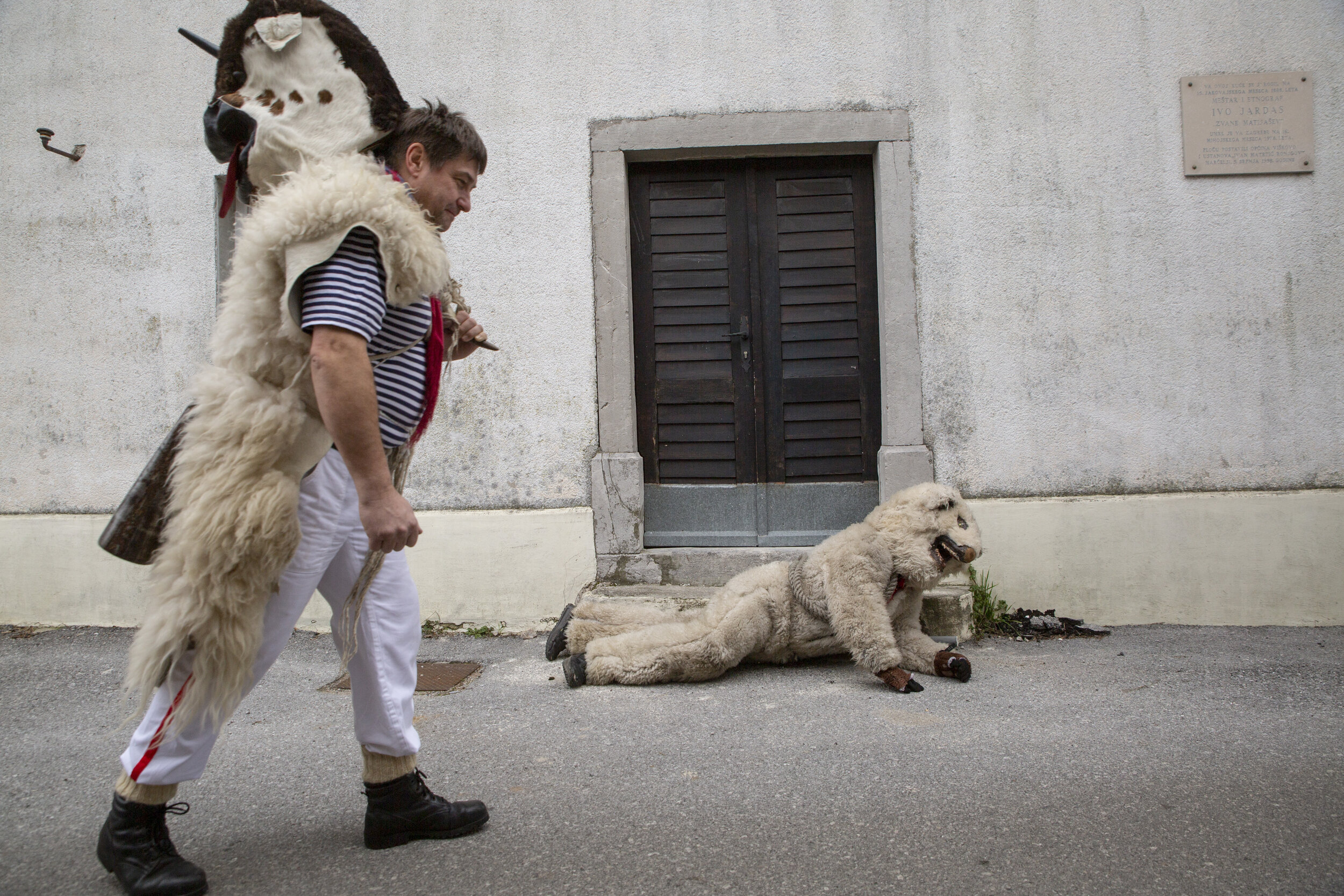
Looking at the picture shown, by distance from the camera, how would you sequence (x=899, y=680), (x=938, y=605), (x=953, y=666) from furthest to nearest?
(x=938, y=605) → (x=953, y=666) → (x=899, y=680)

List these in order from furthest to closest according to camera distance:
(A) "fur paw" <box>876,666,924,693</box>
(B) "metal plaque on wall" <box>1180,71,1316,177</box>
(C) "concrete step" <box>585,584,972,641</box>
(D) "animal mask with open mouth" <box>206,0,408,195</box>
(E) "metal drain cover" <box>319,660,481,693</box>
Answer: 1. (B) "metal plaque on wall" <box>1180,71,1316,177</box>
2. (C) "concrete step" <box>585,584,972,641</box>
3. (E) "metal drain cover" <box>319,660,481,693</box>
4. (A) "fur paw" <box>876,666,924,693</box>
5. (D) "animal mask with open mouth" <box>206,0,408,195</box>

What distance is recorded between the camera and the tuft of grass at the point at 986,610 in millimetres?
4637

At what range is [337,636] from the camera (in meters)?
2.20

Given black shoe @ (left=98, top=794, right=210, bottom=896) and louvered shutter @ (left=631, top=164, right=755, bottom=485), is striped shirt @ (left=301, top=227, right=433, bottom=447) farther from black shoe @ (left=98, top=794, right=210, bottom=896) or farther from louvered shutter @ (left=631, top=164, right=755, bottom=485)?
louvered shutter @ (left=631, top=164, right=755, bottom=485)

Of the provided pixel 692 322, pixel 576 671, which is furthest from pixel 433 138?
pixel 692 322

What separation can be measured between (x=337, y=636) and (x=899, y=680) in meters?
2.26

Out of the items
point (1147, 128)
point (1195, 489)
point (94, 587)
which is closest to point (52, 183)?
point (94, 587)

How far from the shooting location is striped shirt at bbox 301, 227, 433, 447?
73.1 inches

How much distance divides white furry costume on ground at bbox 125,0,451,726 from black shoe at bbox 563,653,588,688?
6.12 ft

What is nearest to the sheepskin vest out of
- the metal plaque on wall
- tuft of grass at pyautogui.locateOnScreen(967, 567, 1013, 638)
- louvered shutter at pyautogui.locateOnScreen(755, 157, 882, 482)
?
louvered shutter at pyautogui.locateOnScreen(755, 157, 882, 482)

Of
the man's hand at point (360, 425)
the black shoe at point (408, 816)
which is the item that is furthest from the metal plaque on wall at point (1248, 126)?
the black shoe at point (408, 816)

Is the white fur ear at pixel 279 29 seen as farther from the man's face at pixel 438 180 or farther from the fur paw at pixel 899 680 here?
the fur paw at pixel 899 680

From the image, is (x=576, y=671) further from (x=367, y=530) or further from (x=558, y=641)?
(x=367, y=530)

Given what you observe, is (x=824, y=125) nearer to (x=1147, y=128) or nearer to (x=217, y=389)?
(x=1147, y=128)
